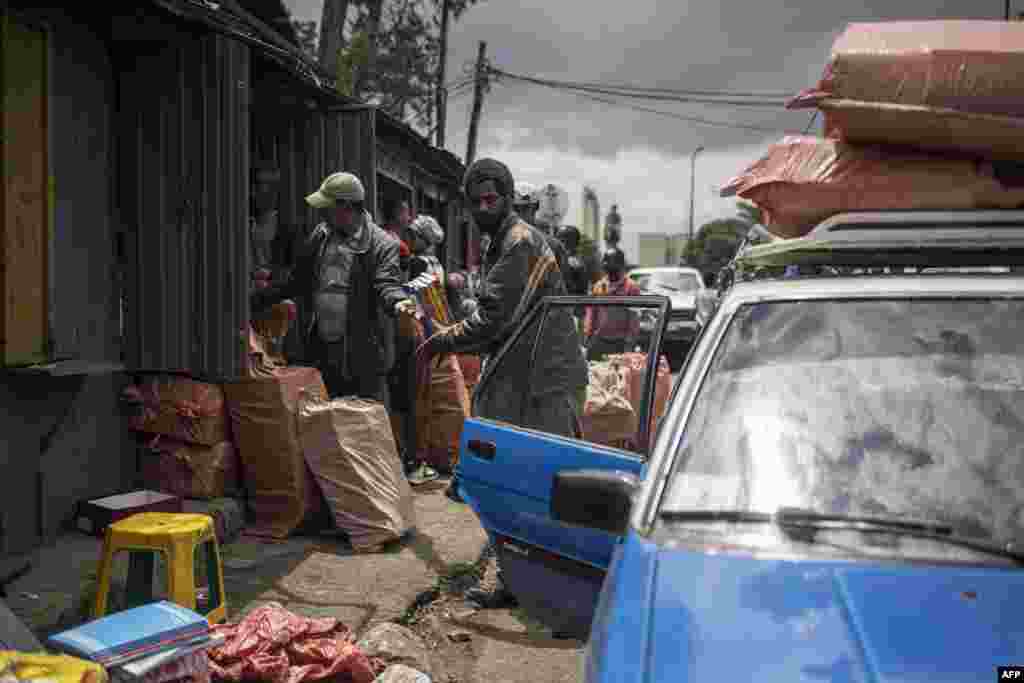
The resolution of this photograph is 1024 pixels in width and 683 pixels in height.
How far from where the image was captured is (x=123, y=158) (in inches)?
227

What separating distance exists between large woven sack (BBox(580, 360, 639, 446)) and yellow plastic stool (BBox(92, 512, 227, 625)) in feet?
6.07

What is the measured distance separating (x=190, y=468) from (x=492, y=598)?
1927mm

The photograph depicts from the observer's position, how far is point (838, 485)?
2156 millimetres

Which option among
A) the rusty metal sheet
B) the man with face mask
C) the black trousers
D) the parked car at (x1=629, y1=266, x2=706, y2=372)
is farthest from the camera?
the parked car at (x1=629, y1=266, x2=706, y2=372)

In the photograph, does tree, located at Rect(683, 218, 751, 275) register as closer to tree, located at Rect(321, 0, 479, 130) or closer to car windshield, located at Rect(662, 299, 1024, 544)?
tree, located at Rect(321, 0, 479, 130)

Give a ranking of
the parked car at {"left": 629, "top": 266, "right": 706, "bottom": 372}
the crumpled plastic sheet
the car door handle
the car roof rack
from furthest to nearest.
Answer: the parked car at {"left": 629, "top": 266, "right": 706, "bottom": 372} < the car door handle < the crumpled plastic sheet < the car roof rack

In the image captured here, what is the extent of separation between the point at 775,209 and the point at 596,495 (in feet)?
3.68

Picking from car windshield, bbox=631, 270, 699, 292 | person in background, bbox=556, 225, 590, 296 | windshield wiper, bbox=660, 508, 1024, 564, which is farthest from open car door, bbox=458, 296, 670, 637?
car windshield, bbox=631, 270, 699, 292

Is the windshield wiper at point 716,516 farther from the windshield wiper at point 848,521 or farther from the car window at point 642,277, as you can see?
the car window at point 642,277

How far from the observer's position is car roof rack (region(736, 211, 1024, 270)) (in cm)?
269

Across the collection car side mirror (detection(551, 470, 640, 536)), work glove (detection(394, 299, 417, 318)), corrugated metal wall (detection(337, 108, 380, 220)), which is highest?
corrugated metal wall (detection(337, 108, 380, 220))

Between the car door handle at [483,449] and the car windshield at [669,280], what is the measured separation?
17800 millimetres

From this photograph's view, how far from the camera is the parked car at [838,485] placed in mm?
1780

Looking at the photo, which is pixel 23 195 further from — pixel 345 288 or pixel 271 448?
pixel 345 288
